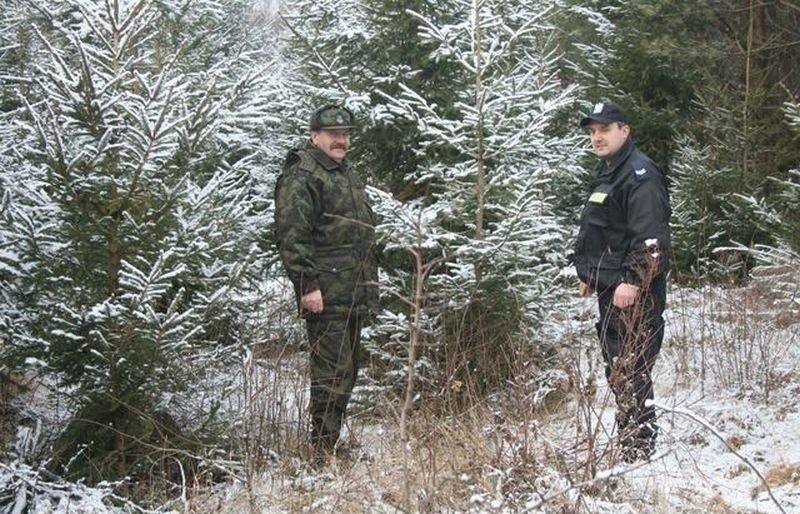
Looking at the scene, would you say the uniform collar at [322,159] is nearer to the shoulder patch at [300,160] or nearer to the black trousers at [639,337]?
the shoulder patch at [300,160]

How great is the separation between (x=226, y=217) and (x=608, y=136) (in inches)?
93.2

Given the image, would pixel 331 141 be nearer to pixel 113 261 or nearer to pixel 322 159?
pixel 322 159

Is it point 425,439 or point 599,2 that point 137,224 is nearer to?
point 425,439

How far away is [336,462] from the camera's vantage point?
14.9ft

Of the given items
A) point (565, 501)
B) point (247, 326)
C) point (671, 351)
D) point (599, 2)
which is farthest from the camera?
point (599, 2)

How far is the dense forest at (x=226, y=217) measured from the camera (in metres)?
4.62

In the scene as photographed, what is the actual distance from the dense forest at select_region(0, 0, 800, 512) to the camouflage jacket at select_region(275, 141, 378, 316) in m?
0.26

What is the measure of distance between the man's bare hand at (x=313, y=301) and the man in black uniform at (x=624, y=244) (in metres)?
1.57

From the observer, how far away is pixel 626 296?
14.2 ft

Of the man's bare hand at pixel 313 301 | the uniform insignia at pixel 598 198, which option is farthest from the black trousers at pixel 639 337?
the man's bare hand at pixel 313 301

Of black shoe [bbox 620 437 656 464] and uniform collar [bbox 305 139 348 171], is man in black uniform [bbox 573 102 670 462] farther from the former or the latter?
uniform collar [bbox 305 139 348 171]

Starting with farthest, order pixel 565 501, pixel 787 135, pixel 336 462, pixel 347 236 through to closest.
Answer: pixel 787 135 → pixel 347 236 → pixel 336 462 → pixel 565 501

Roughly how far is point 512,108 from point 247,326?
2700 millimetres

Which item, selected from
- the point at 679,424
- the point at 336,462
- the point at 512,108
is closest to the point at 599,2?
the point at 512,108
